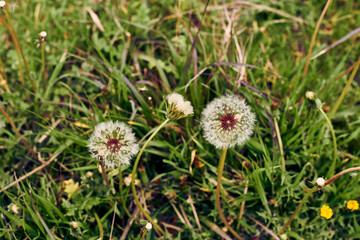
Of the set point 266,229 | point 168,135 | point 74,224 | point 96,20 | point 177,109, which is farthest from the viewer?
point 96,20

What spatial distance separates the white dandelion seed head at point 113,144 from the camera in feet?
5.15

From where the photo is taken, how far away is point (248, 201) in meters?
2.06

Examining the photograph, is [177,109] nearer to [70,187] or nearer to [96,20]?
[70,187]

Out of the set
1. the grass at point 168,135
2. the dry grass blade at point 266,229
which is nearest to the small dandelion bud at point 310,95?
the grass at point 168,135

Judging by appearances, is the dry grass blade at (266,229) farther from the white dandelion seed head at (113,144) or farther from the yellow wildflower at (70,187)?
the yellow wildflower at (70,187)

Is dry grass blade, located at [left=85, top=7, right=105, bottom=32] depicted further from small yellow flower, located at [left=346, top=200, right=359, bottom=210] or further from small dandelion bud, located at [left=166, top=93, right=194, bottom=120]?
small yellow flower, located at [left=346, top=200, right=359, bottom=210]

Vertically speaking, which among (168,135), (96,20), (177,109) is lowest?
(168,135)

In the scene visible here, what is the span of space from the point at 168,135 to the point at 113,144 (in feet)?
2.12

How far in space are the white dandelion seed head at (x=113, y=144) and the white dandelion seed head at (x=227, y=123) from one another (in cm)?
42

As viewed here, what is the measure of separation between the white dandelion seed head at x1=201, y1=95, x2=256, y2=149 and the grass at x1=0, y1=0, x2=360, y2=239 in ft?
0.85

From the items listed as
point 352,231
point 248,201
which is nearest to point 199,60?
point 248,201

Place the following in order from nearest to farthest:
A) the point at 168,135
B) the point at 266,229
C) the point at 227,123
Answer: the point at 227,123 → the point at 266,229 → the point at 168,135

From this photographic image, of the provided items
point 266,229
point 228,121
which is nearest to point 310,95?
point 228,121

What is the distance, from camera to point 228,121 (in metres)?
1.57
